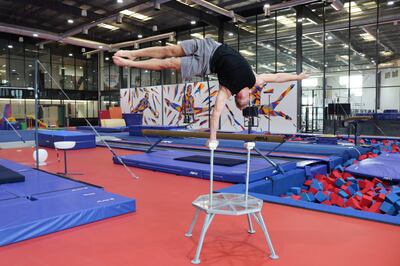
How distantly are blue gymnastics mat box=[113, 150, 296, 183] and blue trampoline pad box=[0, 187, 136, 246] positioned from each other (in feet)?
5.45

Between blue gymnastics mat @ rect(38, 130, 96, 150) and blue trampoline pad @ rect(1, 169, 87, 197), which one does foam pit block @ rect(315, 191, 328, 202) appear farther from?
blue gymnastics mat @ rect(38, 130, 96, 150)

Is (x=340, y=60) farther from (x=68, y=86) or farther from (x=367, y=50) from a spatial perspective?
(x=68, y=86)

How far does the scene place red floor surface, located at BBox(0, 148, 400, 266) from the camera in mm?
2172

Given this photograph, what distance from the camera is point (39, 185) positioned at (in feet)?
12.1

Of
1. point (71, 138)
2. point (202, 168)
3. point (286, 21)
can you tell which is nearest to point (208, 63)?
point (202, 168)

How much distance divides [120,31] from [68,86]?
652cm

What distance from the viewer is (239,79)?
8.95 ft

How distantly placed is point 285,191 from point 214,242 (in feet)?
8.49

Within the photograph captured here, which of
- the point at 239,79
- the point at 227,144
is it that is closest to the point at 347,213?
the point at 239,79

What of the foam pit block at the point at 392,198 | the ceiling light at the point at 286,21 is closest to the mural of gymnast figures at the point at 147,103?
the ceiling light at the point at 286,21

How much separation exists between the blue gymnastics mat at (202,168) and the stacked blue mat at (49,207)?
1.64 m

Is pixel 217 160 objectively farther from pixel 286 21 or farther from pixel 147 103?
pixel 147 103

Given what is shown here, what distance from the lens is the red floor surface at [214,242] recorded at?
217cm

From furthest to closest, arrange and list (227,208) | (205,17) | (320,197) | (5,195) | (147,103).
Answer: (147,103)
(205,17)
(320,197)
(5,195)
(227,208)
